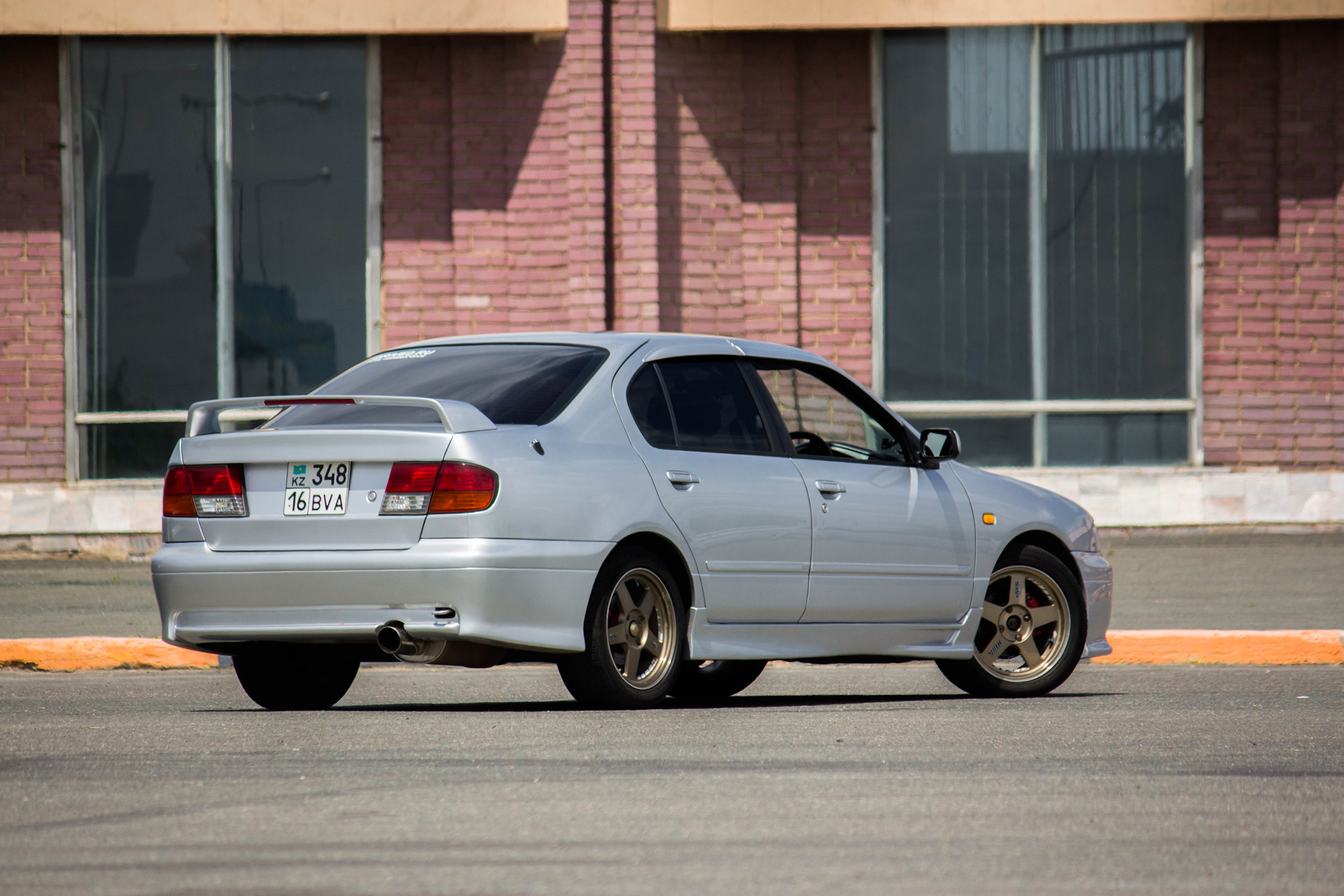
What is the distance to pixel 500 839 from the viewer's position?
4.60 meters

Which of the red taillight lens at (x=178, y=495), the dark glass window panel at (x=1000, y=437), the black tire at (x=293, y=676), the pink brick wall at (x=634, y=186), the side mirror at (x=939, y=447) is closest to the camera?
the red taillight lens at (x=178, y=495)

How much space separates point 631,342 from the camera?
776cm

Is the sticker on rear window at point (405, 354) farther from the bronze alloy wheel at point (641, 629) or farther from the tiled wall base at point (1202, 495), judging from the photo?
the tiled wall base at point (1202, 495)

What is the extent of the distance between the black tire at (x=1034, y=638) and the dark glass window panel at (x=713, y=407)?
4.66 feet

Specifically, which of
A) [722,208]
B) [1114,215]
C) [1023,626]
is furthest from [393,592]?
[1114,215]

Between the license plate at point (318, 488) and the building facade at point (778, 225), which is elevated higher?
the building facade at point (778, 225)

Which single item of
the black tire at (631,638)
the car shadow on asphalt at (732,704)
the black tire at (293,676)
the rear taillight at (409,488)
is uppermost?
the rear taillight at (409,488)

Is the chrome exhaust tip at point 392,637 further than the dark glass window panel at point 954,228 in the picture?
No

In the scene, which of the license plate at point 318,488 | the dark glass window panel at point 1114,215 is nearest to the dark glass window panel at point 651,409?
the license plate at point 318,488

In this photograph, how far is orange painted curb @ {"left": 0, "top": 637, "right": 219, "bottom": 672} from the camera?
10.4m

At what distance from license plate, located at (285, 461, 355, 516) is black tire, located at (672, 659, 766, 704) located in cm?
218

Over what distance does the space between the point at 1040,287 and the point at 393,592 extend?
11.2 m

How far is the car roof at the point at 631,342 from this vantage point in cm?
772

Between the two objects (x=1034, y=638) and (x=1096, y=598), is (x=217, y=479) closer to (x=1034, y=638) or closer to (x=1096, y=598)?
(x=1034, y=638)
